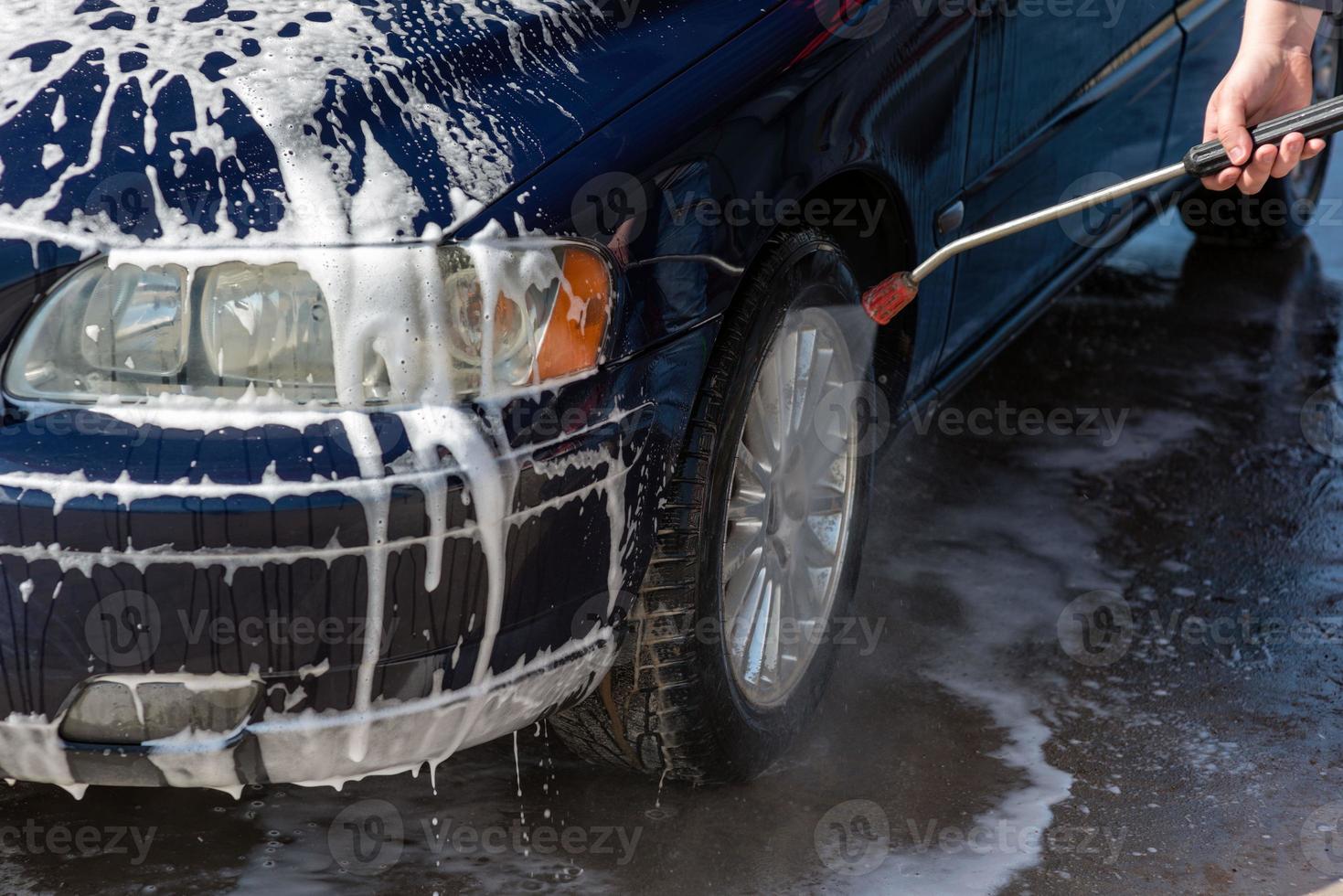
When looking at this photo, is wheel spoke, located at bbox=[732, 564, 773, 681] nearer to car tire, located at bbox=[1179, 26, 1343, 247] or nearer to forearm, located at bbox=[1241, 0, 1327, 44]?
forearm, located at bbox=[1241, 0, 1327, 44]

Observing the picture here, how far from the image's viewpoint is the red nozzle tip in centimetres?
242

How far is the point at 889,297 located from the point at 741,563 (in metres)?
0.51

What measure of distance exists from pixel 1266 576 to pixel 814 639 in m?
1.24

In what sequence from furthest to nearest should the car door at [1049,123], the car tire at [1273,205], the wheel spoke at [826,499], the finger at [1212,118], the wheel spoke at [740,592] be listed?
the car tire at [1273,205]
the car door at [1049,123]
the wheel spoke at [826,499]
the wheel spoke at [740,592]
the finger at [1212,118]

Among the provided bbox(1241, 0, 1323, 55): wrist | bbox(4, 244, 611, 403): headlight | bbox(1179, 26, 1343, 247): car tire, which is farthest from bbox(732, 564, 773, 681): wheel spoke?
bbox(1179, 26, 1343, 247): car tire

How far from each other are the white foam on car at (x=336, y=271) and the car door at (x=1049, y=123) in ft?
4.03

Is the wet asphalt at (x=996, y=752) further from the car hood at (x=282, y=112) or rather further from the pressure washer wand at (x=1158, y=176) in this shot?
the car hood at (x=282, y=112)

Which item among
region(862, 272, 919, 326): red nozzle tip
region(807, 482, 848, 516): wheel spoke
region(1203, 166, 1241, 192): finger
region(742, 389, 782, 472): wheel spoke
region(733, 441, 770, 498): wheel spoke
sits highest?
region(1203, 166, 1241, 192): finger

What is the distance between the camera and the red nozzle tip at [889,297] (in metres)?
2.42

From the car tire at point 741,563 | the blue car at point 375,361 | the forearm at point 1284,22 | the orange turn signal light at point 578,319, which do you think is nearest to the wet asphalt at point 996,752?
the car tire at point 741,563

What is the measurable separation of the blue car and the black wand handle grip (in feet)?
1.75

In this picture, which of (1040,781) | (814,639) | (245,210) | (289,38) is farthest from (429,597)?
(1040,781)

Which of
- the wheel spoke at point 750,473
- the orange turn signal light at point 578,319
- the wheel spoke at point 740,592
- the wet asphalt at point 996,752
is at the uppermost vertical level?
the orange turn signal light at point 578,319

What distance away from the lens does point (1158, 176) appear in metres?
2.14
